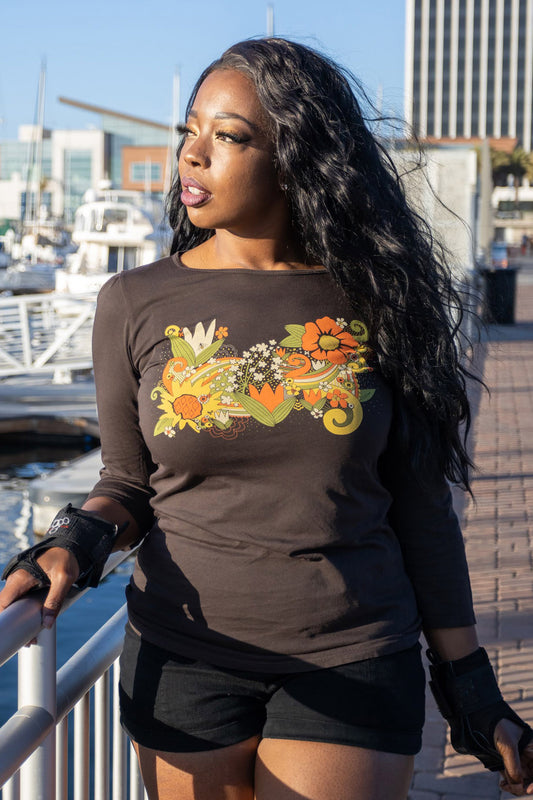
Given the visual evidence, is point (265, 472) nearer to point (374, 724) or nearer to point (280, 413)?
point (280, 413)

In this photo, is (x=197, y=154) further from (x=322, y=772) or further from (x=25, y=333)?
(x=25, y=333)

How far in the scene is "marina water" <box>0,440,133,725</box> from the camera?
635cm

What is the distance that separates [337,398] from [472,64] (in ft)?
499

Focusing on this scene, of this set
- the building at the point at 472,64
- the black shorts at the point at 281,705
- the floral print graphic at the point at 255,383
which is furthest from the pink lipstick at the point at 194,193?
the building at the point at 472,64

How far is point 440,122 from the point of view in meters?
144

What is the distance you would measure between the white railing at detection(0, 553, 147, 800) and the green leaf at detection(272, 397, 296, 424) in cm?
48

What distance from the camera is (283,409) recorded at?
1.79 metres

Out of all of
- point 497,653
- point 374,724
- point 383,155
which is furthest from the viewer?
point 497,653

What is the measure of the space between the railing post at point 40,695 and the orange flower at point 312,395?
593mm

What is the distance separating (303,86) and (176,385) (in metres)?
0.60

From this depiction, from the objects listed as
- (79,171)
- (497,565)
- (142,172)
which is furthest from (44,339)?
(79,171)

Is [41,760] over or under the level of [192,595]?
under

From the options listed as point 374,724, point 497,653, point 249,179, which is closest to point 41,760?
point 374,724

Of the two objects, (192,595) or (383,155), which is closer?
(192,595)
